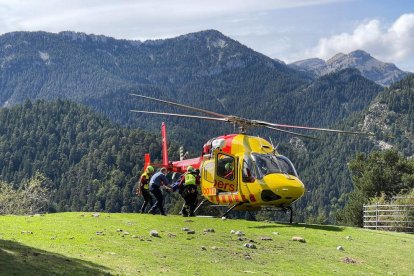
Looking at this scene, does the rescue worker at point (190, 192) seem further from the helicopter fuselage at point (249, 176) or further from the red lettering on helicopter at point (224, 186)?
the red lettering on helicopter at point (224, 186)

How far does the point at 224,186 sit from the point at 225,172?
57 centimetres

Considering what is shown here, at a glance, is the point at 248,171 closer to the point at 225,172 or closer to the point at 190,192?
the point at 225,172

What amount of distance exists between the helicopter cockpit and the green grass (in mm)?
2683

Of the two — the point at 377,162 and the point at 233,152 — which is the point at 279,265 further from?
the point at 377,162

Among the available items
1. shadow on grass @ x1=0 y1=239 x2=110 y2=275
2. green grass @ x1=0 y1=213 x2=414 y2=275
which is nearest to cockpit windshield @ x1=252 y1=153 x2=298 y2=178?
green grass @ x1=0 y1=213 x2=414 y2=275

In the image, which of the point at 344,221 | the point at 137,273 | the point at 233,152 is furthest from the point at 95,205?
the point at 137,273

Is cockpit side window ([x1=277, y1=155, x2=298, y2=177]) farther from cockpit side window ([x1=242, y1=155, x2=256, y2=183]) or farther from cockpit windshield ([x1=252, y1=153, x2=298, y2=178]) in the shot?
cockpit side window ([x1=242, y1=155, x2=256, y2=183])

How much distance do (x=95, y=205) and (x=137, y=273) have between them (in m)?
179

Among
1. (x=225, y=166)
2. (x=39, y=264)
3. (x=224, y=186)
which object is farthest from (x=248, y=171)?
(x=39, y=264)

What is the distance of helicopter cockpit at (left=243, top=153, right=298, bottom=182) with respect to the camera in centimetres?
2234

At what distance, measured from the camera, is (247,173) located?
74.7ft

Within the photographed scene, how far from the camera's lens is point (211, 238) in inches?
655

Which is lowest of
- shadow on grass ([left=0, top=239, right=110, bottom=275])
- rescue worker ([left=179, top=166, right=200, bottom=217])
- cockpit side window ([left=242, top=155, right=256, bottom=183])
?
shadow on grass ([left=0, top=239, right=110, bottom=275])

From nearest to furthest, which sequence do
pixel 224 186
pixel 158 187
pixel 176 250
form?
pixel 176 250
pixel 224 186
pixel 158 187
